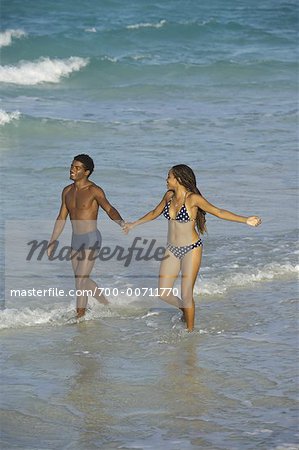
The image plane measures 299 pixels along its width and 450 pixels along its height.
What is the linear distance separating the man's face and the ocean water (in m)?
1.31

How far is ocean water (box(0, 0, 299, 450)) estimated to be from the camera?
24.1 ft

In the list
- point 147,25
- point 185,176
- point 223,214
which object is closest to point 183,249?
point 223,214

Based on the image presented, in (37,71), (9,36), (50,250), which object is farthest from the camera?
(9,36)

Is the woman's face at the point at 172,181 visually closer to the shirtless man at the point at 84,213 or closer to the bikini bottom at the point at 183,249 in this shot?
the bikini bottom at the point at 183,249

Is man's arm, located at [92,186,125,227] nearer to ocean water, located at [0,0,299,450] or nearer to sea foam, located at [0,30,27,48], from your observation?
ocean water, located at [0,0,299,450]

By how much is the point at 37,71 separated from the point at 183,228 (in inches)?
696

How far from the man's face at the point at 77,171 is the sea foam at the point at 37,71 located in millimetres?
16223

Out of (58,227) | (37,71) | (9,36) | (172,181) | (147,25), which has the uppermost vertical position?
(147,25)

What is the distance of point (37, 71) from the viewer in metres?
25.8

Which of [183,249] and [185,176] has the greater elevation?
[185,176]

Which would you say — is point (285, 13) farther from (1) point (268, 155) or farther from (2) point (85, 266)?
(2) point (85, 266)

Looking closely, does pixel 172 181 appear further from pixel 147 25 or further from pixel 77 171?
pixel 147 25

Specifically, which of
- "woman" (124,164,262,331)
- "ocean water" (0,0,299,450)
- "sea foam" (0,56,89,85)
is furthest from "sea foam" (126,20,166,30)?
"woman" (124,164,262,331)

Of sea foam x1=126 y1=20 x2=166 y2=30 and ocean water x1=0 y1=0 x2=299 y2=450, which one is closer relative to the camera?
ocean water x1=0 y1=0 x2=299 y2=450
